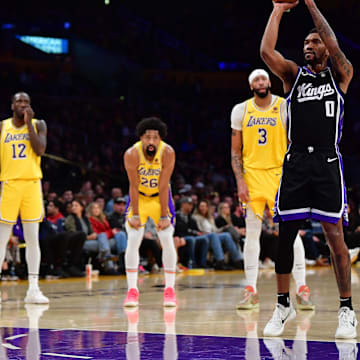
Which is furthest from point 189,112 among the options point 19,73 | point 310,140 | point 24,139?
point 310,140

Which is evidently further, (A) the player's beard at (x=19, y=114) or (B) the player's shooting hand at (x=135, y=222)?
(A) the player's beard at (x=19, y=114)

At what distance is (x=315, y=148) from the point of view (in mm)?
4492

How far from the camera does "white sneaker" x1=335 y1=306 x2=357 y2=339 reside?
4.29 m

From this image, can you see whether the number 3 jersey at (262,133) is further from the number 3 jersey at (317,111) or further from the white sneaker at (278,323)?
the white sneaker at (278,323)

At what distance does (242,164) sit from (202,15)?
20149mm

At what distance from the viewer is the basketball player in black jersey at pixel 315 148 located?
14.6ft

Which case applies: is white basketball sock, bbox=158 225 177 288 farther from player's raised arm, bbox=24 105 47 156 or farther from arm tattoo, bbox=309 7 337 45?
arm tattoo, bbox=309 7 337 45

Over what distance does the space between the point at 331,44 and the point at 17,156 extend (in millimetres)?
3806

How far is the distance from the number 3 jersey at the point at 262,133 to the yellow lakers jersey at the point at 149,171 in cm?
86

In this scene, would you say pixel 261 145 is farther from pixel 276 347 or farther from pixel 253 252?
pixel 276 347

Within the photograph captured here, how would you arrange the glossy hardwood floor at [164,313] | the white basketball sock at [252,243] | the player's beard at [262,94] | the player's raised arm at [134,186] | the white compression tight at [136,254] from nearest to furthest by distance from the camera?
1. the glossy hardwood floor at [164,313]
2. the white basketball sock at [252,243]
3. the player's beard at [262,94]
4. the player's raised arm at [134,186]
5. the white compression tight at [136,254]

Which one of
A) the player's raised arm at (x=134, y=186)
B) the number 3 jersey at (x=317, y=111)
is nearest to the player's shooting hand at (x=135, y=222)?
the player's raised arm at (x=134, y=186)

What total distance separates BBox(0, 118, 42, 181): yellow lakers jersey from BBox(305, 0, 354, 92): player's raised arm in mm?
3687

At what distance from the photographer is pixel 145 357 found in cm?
380
